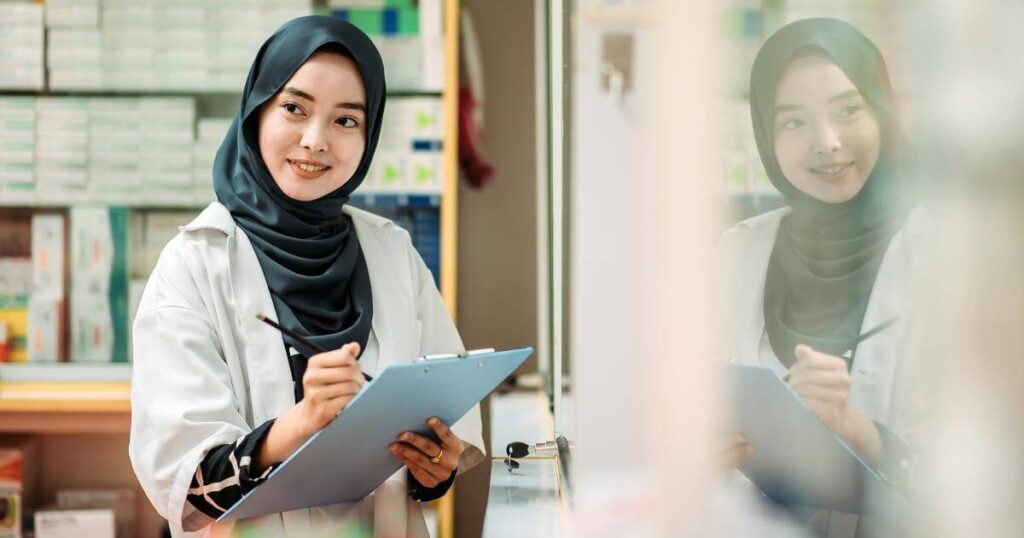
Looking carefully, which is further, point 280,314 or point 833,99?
point 280,314

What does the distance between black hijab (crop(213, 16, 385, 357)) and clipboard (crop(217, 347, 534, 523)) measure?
20 cm

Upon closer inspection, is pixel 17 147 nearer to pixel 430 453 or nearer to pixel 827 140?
pixel 430 453

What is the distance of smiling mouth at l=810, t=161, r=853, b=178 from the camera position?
25 centimetres

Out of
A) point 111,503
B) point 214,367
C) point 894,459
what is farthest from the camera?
point 111,503

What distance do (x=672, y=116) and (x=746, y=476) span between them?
0.12m

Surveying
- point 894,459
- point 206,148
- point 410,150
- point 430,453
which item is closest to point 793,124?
point 894,459

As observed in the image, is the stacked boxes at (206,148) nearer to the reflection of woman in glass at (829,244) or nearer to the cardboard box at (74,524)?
the cardboard box at (74,524)

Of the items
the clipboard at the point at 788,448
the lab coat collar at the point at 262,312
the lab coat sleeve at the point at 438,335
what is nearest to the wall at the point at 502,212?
the lab coat sleeve at the point at 438,335

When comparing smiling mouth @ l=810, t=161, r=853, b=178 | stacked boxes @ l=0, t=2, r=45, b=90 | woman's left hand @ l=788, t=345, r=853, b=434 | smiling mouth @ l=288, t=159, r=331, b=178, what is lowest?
woman's left hand @ l=788, t=345, r=853, b=434

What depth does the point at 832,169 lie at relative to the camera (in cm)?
26

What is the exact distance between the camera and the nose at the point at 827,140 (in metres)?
0.26

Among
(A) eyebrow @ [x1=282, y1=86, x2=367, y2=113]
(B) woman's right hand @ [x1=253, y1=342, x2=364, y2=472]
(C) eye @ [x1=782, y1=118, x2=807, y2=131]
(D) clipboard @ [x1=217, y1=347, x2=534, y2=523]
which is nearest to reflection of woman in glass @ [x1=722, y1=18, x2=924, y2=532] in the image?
(C) eye @ [x1=782, y1=118, x2=807, y2=131]

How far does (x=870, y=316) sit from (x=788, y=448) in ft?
0.20

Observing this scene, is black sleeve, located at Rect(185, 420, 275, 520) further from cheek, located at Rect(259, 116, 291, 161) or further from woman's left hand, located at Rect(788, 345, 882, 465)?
woman's left hand, located at Rect(788, 345, 882, 465)
